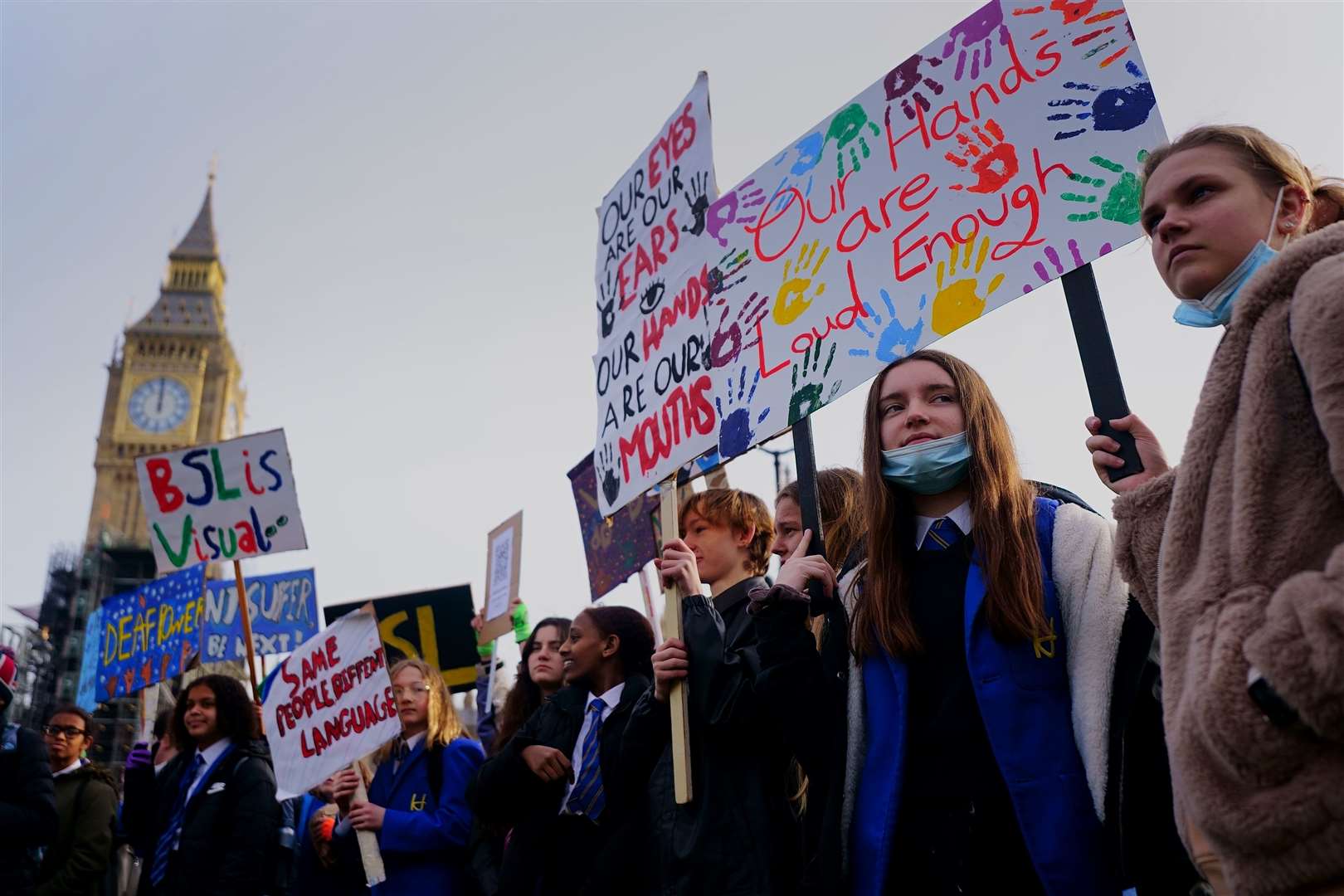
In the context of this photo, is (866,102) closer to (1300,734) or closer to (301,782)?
(1300,734)

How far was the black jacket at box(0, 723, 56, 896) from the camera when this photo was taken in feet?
16.0

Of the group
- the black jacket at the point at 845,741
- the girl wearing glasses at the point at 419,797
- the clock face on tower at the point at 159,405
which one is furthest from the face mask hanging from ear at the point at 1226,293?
the clock face on tower at the point at 159,405

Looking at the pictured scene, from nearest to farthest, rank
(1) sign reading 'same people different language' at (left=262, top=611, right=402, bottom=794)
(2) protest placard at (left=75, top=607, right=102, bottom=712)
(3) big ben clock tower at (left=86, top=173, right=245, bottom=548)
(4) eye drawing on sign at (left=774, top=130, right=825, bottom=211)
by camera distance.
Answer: (4) eye drawing on sign at (left=774, top=130, right=825, bottom=211), (1) sign reading 'same people different language' at (left=262, top=611, right=402, bottom=794), (2) protest placard at (left=75, top=607, right=102, bottom=712), (3) big ben clock tower at (left=86, top=173, right=245, bottom=548)

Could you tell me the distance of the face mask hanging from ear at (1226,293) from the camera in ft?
5.95

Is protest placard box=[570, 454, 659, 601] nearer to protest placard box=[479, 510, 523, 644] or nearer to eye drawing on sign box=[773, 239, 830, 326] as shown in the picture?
protest placard box=[479, 510, 523, 644]

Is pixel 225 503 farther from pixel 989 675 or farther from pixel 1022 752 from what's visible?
pixel 1022 752

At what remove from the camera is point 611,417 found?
417 centimetres

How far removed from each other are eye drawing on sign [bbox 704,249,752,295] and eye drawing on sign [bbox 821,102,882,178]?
1.48 feet

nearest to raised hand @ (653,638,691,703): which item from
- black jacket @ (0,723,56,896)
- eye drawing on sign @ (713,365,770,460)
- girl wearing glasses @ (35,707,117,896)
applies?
eye drawing on sign @ (713,365,770,460)

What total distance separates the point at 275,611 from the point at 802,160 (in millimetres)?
11482

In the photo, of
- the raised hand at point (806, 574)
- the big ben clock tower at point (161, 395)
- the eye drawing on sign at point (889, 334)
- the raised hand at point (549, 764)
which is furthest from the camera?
the big ben clock tower at point (161, 395)

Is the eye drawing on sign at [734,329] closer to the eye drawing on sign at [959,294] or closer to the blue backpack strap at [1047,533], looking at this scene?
the eye drawing on sign at [959,294]

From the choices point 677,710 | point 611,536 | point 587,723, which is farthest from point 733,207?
point 611,536

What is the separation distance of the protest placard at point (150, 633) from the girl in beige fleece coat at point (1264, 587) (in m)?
7.48
